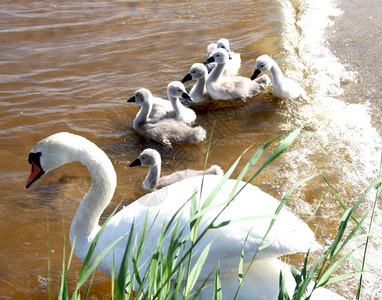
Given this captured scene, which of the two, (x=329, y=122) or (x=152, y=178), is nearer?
(x=152, y=178)

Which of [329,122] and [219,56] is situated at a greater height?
[219,56]

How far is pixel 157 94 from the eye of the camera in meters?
6.32

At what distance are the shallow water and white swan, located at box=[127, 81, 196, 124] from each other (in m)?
0.27

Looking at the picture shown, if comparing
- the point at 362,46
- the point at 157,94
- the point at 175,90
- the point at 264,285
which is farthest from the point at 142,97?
the point at 362,46

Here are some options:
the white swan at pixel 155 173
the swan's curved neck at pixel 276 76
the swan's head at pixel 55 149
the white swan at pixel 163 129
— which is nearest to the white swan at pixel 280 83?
the swan's curved neck at pixel 276 76

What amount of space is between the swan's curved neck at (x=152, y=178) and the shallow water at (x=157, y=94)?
0.19 meters

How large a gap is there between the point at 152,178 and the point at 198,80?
6.01 feet

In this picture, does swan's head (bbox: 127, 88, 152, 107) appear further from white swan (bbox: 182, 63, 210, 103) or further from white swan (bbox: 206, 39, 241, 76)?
white swan (bbox: 206, 39, 241, 76)

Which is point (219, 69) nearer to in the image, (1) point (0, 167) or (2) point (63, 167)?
(2) point (63, 167)

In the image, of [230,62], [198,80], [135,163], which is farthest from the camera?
[230,62]

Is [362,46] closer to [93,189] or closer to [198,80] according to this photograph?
[198,80]

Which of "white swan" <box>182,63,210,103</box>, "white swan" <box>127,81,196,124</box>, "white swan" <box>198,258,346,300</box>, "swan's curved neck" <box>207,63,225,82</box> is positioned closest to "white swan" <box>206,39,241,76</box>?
"swan's curved neck" <box>207,63,225,82</box>

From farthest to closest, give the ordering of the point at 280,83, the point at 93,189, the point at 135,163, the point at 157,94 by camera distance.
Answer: the point at 157,94 < the point at 280,83 < the point at 135,163 < the point at 93,189

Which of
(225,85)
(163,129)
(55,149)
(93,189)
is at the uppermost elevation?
(55,149)
